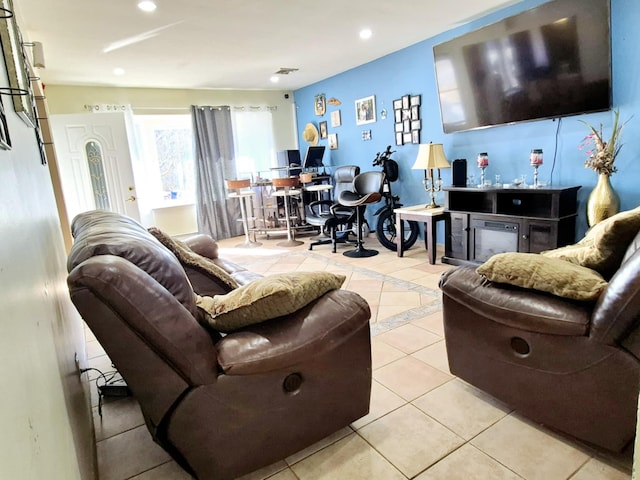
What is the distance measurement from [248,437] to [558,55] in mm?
3529

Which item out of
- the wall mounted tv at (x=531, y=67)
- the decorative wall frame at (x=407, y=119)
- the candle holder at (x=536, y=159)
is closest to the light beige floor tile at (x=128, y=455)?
the candle holder at (x=536, y=159)

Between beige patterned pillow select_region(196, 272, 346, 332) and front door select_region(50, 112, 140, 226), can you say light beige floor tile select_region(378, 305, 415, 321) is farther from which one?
front door select_region(50, 112, 140, 226)

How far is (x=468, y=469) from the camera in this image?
4.55ft

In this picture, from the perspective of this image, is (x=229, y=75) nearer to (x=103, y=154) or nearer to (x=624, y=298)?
(x=103, y=154)

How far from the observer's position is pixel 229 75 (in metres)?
5.34

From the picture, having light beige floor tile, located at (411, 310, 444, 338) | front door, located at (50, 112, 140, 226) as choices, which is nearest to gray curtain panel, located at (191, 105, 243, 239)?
front door, located at (50, 112, 140, 226)

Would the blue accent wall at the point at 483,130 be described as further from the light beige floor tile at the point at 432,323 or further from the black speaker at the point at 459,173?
the light beige floor tile at the point at 432,323

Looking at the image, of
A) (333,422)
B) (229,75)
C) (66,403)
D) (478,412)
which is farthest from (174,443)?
(229,75)

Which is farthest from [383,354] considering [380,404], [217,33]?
[217,33]

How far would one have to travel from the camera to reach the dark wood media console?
3129 millimetres

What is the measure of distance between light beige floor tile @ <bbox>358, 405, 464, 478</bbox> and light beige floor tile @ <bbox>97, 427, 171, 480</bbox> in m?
0.84

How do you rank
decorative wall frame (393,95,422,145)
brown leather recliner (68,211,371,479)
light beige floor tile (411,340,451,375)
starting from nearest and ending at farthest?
brown leather recliner (68,211,371,479) → light beige floor tile (411,340,451,375) → decorative wall frame (393,95,422,145)

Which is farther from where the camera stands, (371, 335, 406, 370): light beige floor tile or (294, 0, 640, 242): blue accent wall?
(294, 0, 640, 242): blue accent wall

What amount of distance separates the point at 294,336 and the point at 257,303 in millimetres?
168
